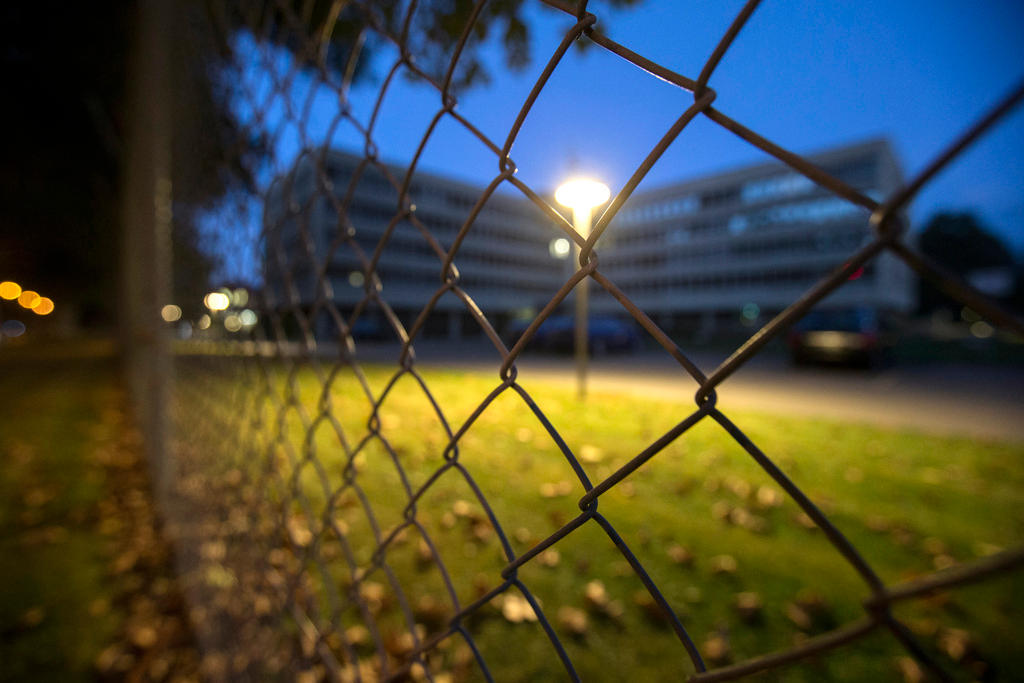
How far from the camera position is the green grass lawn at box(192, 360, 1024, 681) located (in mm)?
1715

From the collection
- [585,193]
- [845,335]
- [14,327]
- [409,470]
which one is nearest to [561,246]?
[409,470]

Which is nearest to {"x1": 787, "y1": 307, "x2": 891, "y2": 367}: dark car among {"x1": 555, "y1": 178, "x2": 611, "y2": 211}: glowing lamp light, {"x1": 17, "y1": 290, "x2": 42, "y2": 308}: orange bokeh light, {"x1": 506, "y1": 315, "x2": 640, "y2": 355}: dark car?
{"x1": 506, "y1": 315, "x2": 640, "y2": 355}: dark car

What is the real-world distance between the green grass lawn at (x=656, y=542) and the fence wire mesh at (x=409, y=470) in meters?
0.02

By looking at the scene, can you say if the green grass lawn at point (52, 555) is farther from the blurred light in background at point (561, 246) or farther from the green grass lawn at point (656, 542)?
the blurred light in background at point (561, 246)

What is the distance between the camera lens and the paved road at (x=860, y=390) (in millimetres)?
6246

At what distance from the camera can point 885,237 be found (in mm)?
269

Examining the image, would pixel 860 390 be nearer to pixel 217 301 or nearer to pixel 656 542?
pixel 656 542

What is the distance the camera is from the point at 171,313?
3.30m

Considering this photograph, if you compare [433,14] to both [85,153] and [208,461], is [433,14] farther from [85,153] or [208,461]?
[85,153]

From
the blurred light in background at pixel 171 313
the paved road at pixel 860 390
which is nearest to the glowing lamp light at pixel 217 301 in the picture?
the blurred light in background at pixel 171 313

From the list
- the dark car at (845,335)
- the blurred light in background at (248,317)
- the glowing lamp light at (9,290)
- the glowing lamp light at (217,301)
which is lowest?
the blurred light in background at (248,317)

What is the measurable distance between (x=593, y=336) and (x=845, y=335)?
698 centimetres

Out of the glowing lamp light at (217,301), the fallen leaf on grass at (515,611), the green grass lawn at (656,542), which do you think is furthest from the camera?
the glowing lamp light at (217,301)

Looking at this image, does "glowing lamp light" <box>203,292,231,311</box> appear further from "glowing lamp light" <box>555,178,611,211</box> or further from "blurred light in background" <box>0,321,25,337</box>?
"blurred light in background" <box>0,321,25,337</box>
